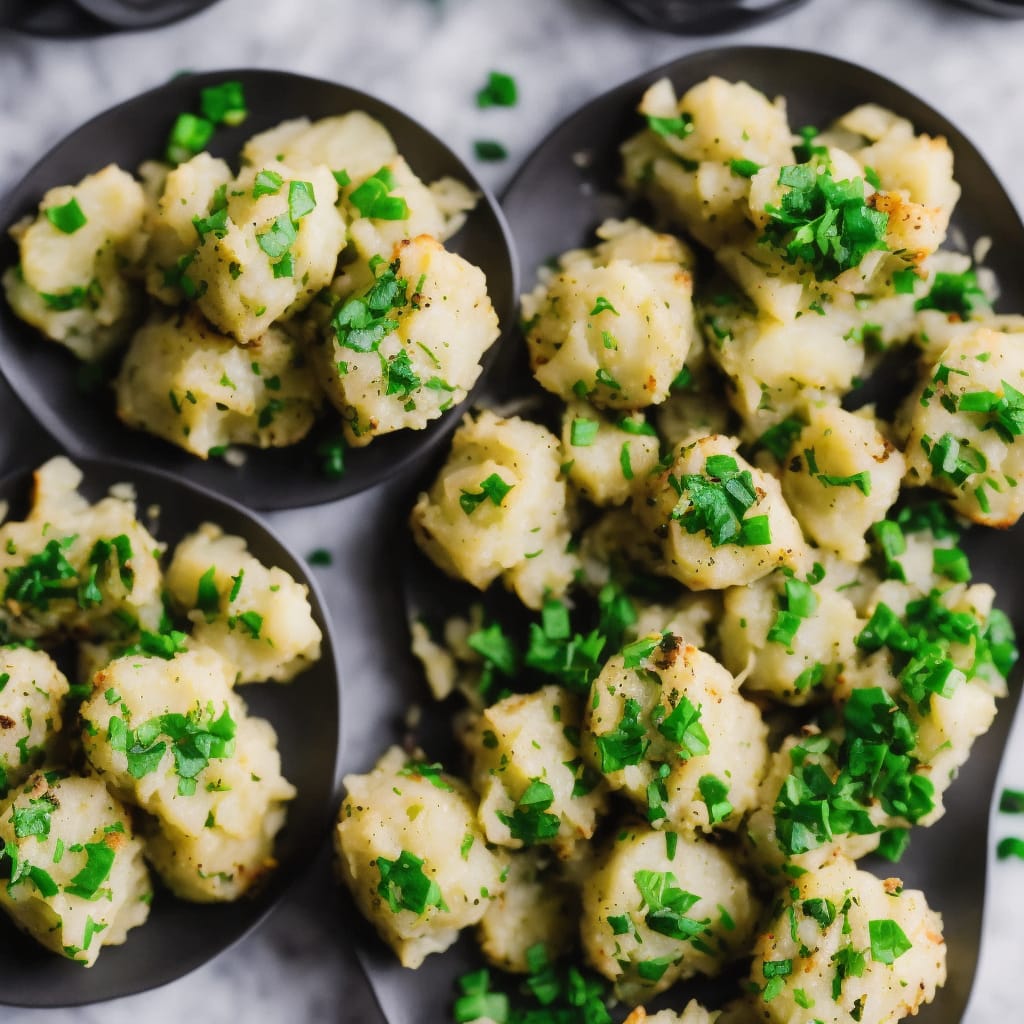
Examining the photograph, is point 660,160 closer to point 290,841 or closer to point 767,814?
point 767,814

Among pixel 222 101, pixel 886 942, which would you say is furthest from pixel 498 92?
pixel 886 942

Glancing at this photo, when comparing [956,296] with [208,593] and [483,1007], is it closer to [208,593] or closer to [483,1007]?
[208,593]

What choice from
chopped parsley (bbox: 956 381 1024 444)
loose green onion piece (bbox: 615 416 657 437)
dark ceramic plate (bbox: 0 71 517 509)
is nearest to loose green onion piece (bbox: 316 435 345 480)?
dark ceramic plate (bbox: 0 71 517 509)

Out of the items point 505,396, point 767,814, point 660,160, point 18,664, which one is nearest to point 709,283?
point 660,160

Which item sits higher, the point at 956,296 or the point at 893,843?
the point at 956,296

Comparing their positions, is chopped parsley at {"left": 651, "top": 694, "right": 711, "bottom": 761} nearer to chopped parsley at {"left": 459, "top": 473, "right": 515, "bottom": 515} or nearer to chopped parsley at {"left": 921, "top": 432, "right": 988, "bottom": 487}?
chopped parsley at {"left": 459, "top": 473, "right": 515, "bottom": 515}
